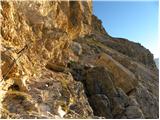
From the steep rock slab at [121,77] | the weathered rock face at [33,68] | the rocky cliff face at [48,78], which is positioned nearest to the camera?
the weathered rock face at [33,68]

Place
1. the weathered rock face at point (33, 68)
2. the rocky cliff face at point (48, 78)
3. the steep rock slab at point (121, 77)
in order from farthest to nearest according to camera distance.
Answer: the steep rock slab at point (121, 77), the rocky cliff face at point (48, 78), the weathered rock face at point (33, 68)

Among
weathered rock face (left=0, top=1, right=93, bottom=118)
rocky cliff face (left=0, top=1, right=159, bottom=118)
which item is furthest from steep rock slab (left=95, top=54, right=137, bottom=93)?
weathered rock face (left=0, top=1, right=93, bottom=118)

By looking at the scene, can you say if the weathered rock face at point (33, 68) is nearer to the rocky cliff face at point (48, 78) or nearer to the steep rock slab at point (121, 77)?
the rocky cliff face at point (48, 78)

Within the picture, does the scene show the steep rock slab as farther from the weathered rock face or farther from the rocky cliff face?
the weathered rock face

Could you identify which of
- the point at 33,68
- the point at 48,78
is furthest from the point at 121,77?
the point at 33,68

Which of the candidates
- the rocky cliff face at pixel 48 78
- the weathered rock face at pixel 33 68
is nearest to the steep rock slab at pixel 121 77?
the rocky cliff face at pixel 48 78

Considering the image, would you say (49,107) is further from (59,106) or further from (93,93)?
(93,93)

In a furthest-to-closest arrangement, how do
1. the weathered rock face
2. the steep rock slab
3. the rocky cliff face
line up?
the steep rock slab < the rocky cliff face < the weathered rock face

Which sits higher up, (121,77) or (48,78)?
(121,77)

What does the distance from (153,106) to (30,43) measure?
16.8m

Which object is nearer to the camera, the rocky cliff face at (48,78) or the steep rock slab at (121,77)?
the rocky cliff face at (48,78)

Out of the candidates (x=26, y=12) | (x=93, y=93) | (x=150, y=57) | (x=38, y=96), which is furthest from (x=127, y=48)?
(x=38, y=96)

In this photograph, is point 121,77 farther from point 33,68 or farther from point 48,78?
point 33,68

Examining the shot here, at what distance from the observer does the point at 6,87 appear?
524 inches
